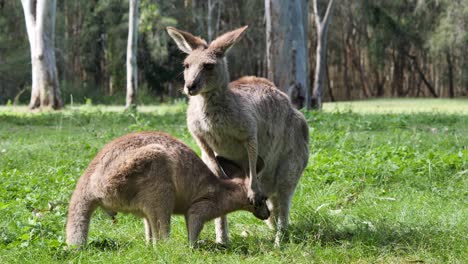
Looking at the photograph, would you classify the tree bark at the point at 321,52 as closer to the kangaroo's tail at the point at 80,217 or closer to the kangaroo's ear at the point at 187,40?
the kangaroo's ear at the point at 187,40

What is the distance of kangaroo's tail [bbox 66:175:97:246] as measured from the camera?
14.8 feet

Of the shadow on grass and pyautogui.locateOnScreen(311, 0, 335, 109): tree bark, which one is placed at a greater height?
pyautogui.locateOnScreen(311, 0, 335, 109): tree bark

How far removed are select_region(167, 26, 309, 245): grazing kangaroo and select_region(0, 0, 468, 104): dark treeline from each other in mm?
22822

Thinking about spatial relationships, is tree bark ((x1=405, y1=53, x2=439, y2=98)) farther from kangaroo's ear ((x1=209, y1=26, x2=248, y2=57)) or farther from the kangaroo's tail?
the kangaroo's tail

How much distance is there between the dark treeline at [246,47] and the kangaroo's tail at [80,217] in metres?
23.6

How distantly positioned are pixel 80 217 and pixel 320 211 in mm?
2279

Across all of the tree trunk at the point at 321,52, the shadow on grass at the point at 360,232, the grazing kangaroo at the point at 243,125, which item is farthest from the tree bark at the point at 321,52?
the shadow on grass at the point at 360,232

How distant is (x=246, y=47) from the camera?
108 feet

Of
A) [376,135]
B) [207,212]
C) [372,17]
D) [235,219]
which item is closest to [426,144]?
[376,135]

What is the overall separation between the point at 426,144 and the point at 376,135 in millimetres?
1322

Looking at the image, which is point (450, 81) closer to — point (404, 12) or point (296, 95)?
point (404, 12)

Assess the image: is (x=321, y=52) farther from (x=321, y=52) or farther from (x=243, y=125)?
(x=243, y=125)

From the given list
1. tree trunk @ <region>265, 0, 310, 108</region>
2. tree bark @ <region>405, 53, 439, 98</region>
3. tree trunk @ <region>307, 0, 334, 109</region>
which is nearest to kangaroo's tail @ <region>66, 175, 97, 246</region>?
tree trunk @ <region>265, 0, 310, 108</region>

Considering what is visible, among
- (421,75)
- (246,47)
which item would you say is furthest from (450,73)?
(246,47)
